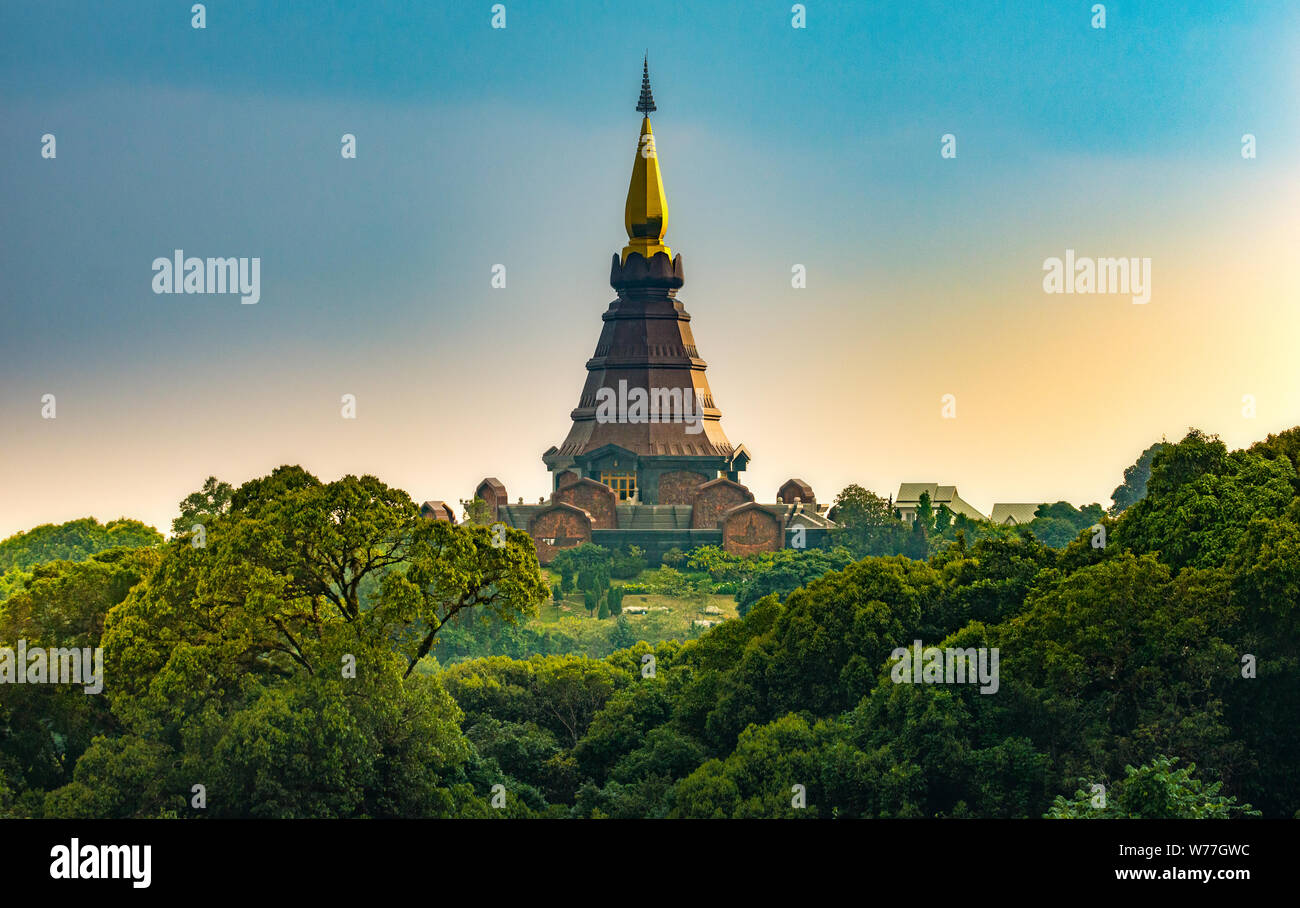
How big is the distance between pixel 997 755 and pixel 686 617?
121ft

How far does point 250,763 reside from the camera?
3359 cm

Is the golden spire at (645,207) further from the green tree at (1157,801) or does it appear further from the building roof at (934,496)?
the green tree at (1157,801)

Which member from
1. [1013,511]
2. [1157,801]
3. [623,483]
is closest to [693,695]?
[1157,801]

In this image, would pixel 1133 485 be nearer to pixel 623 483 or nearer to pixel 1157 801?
pixel 623 483

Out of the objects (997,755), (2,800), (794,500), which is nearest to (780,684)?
(997,755)

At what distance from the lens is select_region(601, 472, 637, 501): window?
3406 inches

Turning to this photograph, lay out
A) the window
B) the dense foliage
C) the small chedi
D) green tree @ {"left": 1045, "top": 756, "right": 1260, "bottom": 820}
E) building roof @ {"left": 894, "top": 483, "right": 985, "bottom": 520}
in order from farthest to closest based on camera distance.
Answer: building roof @ {"left": 894, "top": 483, "right": 985, "bottom": 520}
the window
the small chedi
the dense foliage
green tree @ {"left": 1045, "top": 756, "right": 1260, "bottom": 820}

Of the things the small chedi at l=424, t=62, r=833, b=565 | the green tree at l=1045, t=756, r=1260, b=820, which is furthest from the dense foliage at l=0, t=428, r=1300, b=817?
the small chedi at l=424, t=62, r=833, b=565

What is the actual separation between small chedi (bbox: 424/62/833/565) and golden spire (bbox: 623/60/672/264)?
0.14 feet

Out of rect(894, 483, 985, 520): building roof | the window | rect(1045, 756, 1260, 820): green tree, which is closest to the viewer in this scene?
rect(1045, 756, 1260, 820): green tree

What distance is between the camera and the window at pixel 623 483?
86500 millimetres

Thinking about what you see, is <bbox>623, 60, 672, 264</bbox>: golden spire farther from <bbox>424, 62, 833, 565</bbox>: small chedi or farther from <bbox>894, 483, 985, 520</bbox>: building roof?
<bbox>894, 483, 985, 520</bbox>: building roof

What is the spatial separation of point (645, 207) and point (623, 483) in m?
11.9
